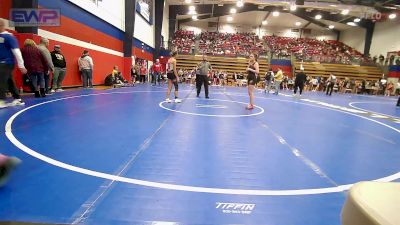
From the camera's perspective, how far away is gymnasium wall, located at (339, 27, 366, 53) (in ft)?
117

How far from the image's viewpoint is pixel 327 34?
40.8m

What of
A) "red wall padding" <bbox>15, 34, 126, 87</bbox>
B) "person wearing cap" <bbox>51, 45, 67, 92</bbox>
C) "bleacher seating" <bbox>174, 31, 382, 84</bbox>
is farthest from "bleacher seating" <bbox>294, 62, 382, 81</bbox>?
"person wearing cap" <bbox>51, 45, 67, 92</bbox>

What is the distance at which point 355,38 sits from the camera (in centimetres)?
3697

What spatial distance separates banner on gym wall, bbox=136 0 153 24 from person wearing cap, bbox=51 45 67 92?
10.7m

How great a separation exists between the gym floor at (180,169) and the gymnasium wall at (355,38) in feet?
116

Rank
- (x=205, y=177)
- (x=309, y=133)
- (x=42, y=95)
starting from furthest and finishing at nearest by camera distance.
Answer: (x=42, y=95) → (x=309, y=133) → (x=205, y=177)

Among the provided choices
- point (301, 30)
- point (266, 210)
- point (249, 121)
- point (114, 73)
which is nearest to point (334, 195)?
point (266, 210)

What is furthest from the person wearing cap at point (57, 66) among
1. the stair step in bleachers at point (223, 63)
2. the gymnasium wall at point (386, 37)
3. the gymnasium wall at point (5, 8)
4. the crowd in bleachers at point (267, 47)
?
the gymnasium wall at point (386, 37)

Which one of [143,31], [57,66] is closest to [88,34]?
[57,66]

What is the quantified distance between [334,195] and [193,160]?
1554mm

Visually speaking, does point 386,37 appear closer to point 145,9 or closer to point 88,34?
point 145,9

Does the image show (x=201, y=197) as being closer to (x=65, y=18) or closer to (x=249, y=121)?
(x=249, y=121)

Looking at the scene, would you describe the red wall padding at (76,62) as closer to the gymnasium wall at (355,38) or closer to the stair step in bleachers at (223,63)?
the stair step in bleachers at (223,63)

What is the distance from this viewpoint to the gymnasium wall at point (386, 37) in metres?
30.0
